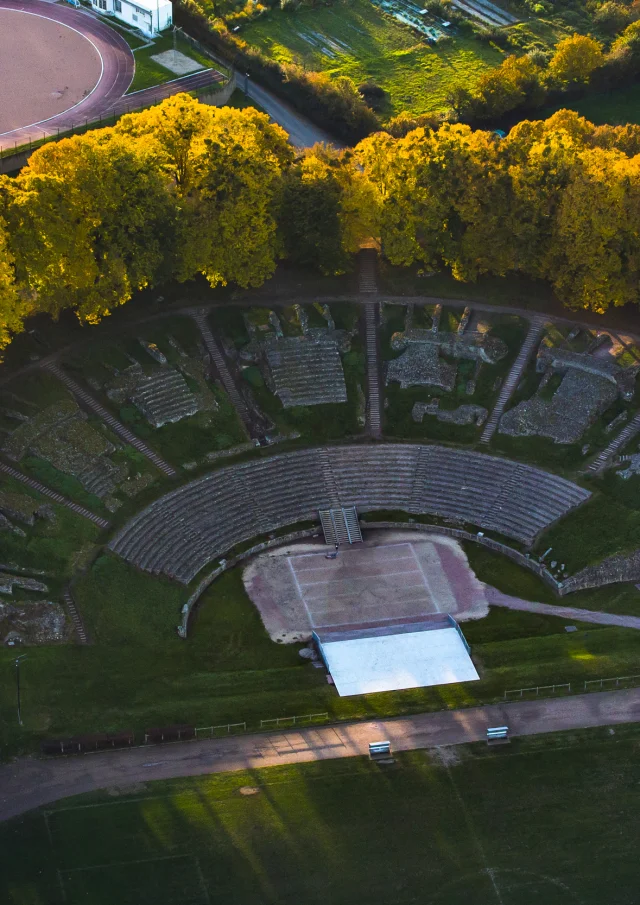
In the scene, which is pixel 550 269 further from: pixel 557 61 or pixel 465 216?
pixel 557 61

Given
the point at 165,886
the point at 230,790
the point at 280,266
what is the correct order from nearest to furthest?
the point at 165,886 < the point at 230,790 < the point at 280,266

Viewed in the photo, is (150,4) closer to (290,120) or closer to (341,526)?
(290,120)

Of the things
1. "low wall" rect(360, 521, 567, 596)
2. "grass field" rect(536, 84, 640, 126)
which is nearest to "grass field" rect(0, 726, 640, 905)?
"low wall" rect(360, 521, 567, 596)

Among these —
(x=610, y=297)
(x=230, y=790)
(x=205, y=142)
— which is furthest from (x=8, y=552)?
(x=610, y=297)

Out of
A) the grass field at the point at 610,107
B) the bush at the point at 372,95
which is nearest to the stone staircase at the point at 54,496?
the bush at the point at 372,95

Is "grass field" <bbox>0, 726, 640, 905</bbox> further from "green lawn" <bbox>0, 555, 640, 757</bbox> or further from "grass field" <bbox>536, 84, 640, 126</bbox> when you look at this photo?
"grass field" <bbox>536, 84, 640, 126</bbox>
